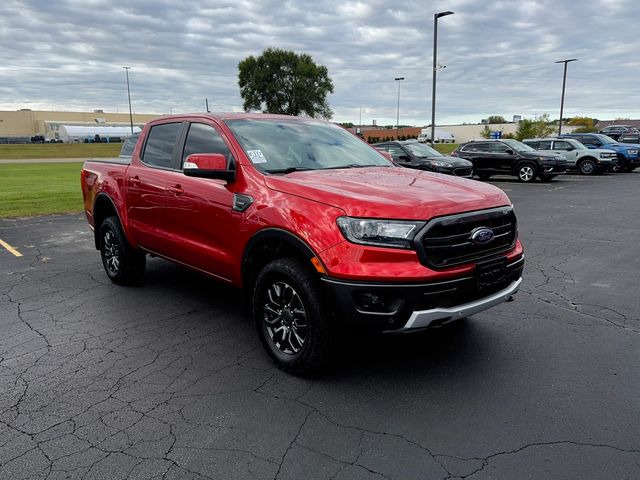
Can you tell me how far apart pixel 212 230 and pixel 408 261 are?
1826mm

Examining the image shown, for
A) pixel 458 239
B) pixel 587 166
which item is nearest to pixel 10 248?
pixel 458 239

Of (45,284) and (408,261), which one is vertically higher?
(408,261)

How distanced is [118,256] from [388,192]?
12.1 ft

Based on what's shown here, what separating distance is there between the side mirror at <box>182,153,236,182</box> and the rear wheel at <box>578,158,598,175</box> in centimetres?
2323

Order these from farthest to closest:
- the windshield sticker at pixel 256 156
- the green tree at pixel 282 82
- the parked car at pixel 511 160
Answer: the green tree at pixel 282 82, the parked car at pixel 511 160, the windshield sticker at pixel 256 156

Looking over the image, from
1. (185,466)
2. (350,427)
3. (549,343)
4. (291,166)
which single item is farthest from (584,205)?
(185,466)

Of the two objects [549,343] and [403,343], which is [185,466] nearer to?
[403,343]

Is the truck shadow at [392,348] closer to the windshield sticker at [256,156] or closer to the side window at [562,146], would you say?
the windshield sticker at [256,156]

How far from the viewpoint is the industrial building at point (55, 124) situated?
3924 inches

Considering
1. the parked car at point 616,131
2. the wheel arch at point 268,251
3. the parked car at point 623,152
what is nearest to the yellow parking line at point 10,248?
the wheel arch at point 268,251

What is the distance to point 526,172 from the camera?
774 inches

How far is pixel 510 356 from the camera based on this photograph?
3.90 metres

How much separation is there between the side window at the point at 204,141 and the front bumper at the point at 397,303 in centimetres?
168

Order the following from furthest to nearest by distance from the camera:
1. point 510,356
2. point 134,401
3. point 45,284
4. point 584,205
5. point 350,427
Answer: point 584,205 < point 45,284 < point 510,356 < point 134,401 < point 350,427
